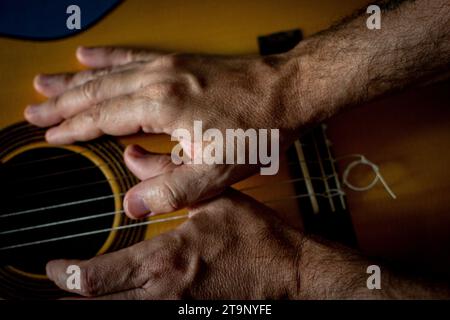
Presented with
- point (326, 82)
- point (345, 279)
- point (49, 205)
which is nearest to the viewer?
point (345, 279)

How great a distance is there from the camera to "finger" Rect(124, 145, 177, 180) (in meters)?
0.91

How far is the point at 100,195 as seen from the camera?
1041 mm

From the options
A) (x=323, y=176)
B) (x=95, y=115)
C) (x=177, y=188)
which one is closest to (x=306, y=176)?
(x=323, y=176)

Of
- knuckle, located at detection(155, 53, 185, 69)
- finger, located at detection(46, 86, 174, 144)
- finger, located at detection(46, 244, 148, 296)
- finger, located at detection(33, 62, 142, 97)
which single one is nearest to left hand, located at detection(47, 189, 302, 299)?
finger, located at detection(46, 244, 148, 296)

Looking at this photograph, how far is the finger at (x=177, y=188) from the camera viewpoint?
860 mm

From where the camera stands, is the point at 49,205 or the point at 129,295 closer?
the point at 129,295

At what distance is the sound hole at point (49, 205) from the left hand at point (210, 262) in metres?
0.14

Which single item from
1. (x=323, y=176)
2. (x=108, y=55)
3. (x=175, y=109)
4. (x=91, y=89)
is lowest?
(x=323, y=176)

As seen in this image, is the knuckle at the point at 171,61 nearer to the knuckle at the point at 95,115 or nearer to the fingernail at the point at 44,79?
the knuckle at the point at 95,115

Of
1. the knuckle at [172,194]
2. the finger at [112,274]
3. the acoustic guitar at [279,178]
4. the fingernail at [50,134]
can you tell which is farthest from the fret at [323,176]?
the fingernail at [50,134]

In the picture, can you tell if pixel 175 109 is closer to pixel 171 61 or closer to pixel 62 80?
pixel 171 61

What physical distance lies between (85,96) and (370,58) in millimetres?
723

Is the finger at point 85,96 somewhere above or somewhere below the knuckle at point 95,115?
above

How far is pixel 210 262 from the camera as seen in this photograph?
2.84 ft
